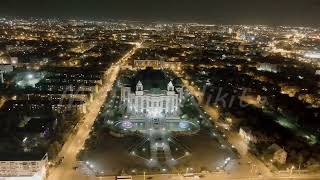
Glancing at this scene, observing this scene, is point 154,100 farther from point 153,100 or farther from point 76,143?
point 76,143

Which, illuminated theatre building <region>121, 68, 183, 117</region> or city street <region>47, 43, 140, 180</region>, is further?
illuminated theatre building <region>121, 68, 183, 117</region>

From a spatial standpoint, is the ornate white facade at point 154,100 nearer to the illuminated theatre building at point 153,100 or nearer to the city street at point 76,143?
the illuminated theatre building at point 153,100

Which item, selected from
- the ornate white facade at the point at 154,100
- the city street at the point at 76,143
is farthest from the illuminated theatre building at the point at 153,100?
the city street at the point at 76,143

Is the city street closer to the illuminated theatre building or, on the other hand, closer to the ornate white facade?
the illuminated theatre building

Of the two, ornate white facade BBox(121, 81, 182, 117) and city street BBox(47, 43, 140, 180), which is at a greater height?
ornate white facade BBox(121, 81, 182, 117)

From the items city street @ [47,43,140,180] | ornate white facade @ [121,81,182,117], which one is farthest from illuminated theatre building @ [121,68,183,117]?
city street @ [47,43,140,180]

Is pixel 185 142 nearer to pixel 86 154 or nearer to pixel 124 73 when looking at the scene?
pixel 86 154

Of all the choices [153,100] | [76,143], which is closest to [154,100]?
[153,100]

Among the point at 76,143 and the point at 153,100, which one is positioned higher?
the point at 153,100

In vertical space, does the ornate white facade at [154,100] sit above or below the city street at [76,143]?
above

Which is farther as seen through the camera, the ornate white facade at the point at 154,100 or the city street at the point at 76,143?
the ornate white facade at the point at 154,100

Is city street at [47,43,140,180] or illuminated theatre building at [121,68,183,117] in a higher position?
illuminated theatre building at [121,68,183,117]

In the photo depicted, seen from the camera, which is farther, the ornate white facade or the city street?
the ornate white facade
